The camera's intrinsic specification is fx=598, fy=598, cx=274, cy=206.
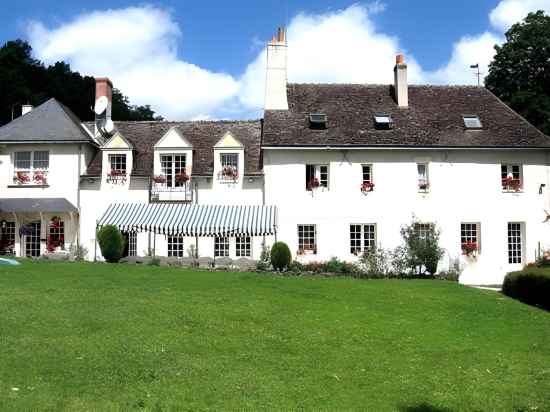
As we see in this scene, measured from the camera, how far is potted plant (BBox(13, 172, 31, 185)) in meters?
34.2

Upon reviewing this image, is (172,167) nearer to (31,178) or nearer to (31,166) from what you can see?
(31,178)

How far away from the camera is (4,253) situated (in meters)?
34.2

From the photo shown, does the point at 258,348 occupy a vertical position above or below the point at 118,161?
below

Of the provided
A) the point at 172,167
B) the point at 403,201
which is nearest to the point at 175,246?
the point at 172,167

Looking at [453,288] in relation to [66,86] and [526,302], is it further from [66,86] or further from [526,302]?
[66,86]

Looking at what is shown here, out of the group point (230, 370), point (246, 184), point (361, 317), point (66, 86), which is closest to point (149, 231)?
point (246, 184)

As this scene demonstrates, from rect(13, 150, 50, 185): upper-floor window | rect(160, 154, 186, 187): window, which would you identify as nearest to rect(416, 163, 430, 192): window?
rect(160, 154, 186, 187): window

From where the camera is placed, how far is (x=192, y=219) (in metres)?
31.9

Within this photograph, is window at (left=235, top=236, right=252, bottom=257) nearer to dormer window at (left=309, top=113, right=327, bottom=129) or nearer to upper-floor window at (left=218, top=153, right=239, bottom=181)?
upper-floor window at (left=218, top=153, right=239, bottom=181)

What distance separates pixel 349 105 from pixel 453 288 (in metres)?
15.3

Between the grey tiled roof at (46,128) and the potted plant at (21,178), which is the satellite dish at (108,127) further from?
the potted plant at (21,178)

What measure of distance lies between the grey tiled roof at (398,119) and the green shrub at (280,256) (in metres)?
5.93

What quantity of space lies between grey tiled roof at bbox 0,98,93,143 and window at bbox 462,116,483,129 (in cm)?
2214

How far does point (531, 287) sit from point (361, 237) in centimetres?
1156
